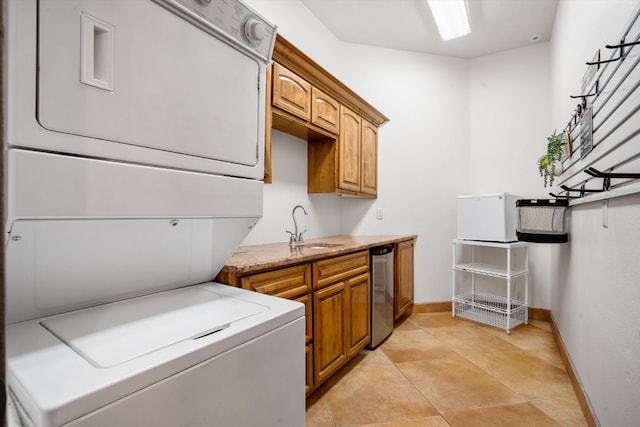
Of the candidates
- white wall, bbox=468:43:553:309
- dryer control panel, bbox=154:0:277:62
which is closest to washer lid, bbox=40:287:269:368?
dryer control panel, bbox=154:0:277:62

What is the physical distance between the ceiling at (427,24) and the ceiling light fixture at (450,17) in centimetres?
6

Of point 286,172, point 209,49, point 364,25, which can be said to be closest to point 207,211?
point 209,49

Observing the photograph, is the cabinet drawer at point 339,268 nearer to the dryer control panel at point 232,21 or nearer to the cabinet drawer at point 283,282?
the cabinet drawer at point 283,282

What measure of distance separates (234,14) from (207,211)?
659 millimetres

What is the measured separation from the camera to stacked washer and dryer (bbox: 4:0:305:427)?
A: 60 cm

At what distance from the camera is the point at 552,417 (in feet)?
5.59

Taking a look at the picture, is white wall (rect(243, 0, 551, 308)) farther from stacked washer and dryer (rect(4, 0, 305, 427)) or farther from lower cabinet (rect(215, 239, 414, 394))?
stacked washer and dryer (rect(4, 0, 305, 427))

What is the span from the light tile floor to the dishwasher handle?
2.64 feet

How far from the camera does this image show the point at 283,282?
158cm

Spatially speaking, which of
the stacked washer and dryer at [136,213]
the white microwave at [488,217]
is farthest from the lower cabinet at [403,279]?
the stacked washer and dryer at [136,213]

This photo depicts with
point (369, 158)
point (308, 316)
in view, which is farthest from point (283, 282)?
point (369, 158)

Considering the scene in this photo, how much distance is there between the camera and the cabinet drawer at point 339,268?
1840 millimetres

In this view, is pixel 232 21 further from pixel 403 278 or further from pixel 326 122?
pixel 403 278

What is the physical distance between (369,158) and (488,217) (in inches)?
52.0
